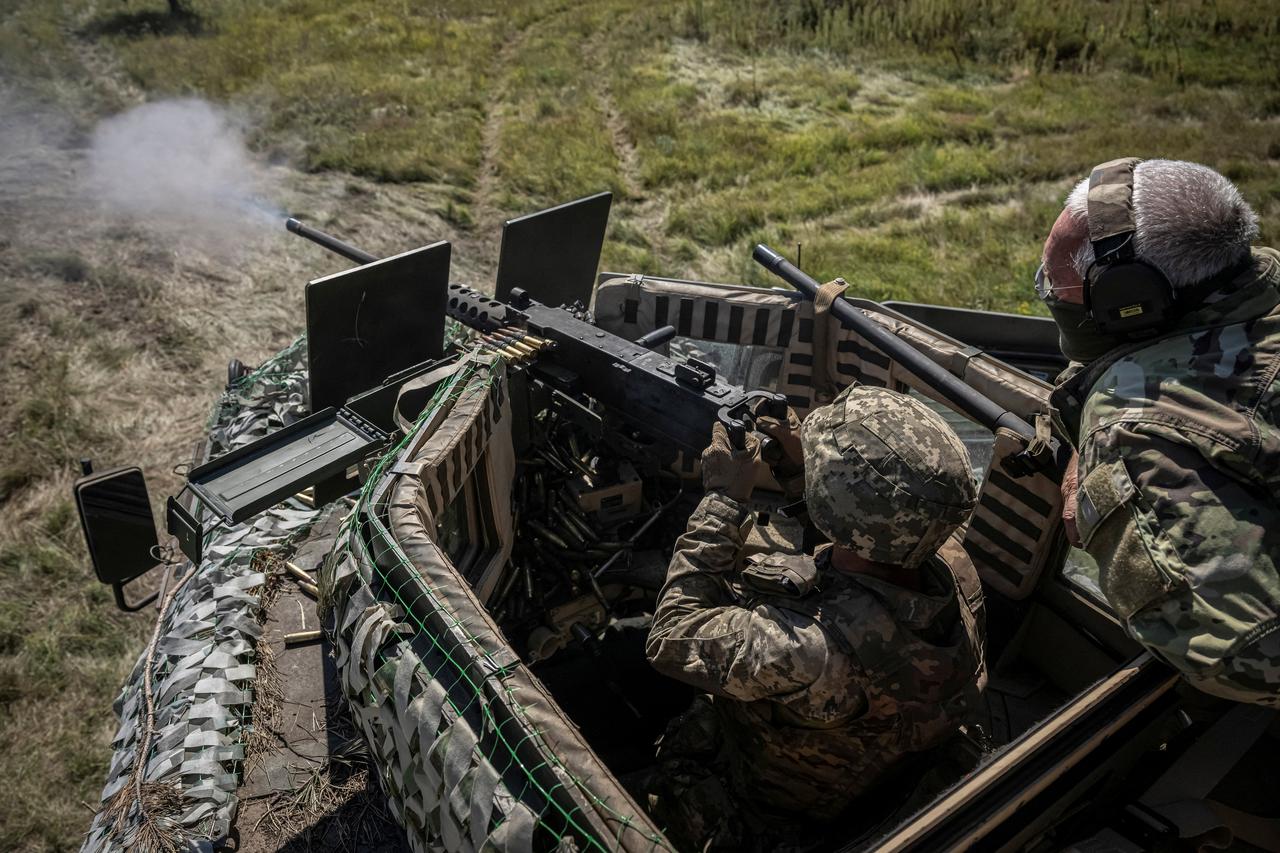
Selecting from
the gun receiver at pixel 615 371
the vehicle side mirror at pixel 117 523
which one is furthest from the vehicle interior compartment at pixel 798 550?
the vehicle side mirror at pixel 117 523

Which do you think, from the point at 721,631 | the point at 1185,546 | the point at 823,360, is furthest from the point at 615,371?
the point at 1185,546

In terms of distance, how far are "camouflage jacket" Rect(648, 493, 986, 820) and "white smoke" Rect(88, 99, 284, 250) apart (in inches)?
404

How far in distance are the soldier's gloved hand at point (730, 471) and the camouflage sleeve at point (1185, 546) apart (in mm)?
1138

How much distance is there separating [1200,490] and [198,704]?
402 cm

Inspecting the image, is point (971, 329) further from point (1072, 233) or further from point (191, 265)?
point (191, 265)

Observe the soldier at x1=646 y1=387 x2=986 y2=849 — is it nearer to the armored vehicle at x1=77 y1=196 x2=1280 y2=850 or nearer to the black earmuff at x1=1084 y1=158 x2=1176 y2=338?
the armored vehicle at x1=77 y1=196 x2=1280 y2=850

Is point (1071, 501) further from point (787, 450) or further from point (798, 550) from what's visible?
point (798, 550)

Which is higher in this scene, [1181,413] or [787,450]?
[1181,413]

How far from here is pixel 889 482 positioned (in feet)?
8.54

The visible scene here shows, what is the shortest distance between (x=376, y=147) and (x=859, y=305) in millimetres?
10981

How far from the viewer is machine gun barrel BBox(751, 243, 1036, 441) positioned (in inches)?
159

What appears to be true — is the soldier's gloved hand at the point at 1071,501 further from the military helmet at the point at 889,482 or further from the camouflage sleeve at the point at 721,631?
the camouflage sleeve at the point at 721,631

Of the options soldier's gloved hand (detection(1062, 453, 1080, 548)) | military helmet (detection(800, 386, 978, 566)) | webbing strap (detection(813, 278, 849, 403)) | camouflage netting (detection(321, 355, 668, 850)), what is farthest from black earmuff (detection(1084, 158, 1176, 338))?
webbing strap (detection(813, 278, 849, 403))

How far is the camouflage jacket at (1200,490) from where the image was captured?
7.61ft
